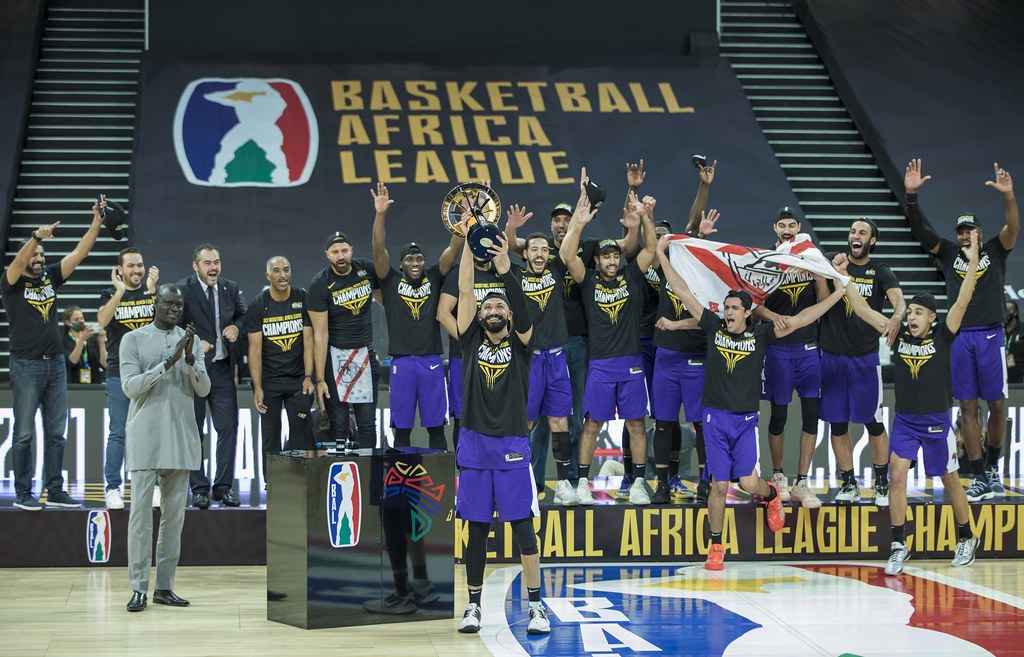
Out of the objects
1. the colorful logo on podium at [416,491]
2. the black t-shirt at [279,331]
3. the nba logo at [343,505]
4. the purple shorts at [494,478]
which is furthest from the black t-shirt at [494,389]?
the black t-shirt at [279,331]

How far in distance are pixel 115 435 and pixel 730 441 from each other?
487cm

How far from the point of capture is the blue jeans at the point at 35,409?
9.63 metres

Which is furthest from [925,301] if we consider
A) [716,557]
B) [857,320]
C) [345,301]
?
[345,301]

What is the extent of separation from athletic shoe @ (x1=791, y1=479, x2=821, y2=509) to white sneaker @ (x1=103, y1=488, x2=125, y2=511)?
5.45 m

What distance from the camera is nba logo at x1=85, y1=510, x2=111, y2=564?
9.67 m

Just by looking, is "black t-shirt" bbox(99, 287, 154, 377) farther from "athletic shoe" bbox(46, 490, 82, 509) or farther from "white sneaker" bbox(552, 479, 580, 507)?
"white sneaker" bbox(552, 479, 580, 507)

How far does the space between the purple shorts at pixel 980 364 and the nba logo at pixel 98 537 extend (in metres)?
7.06

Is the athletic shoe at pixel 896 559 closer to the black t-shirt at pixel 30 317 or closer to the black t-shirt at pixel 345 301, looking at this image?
the black t-shirt at pixel 345 301

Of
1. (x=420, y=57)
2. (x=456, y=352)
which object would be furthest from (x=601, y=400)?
(x=420, y=57)

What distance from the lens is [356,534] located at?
25.3ft

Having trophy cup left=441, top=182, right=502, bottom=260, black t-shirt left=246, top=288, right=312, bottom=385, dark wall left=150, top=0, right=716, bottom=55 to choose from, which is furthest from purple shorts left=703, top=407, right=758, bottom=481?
dark wall left=150, top=0, right=716, bottom=55

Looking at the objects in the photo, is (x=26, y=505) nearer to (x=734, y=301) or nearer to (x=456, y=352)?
(x=456, y=352)

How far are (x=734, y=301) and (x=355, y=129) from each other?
33.5ft

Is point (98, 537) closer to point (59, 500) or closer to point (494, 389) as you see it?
point (59, 500)
